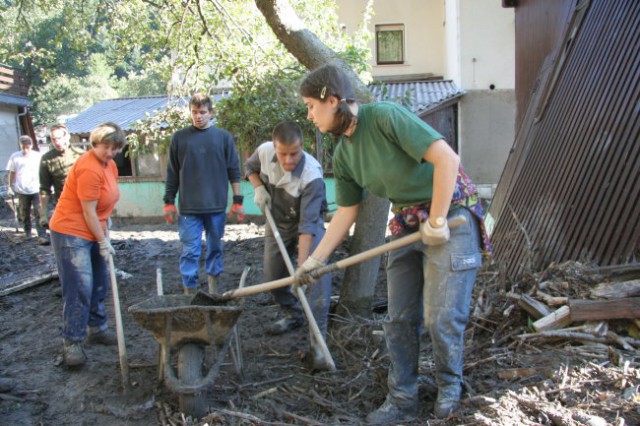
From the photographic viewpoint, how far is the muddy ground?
2805 mm

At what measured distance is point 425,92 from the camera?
15.7 meters

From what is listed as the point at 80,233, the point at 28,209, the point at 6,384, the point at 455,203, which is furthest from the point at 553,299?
the point at 28,209

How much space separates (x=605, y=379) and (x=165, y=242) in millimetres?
8330

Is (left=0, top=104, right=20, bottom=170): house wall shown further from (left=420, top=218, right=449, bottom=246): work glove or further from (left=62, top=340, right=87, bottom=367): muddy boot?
(left=420, top=218, right=449, bottom=246): work glove

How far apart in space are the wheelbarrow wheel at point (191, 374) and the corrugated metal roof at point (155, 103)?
10.4m

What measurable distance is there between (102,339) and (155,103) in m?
15.5

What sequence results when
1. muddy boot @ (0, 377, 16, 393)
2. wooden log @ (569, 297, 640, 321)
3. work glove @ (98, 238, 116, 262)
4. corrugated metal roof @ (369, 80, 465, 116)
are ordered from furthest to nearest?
corrugated metal roof @ (369, 80, 465, 116)
work glove @ (98, 238, 116, 262)
muddy boot @ (0, 377, 16, 393)
wooden log @ (569, 297, 640, 321)

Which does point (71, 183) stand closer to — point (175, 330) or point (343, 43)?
point (175, 330)

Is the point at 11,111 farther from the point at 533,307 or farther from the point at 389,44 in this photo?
the point at 533,307

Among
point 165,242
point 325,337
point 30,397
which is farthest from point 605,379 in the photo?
point 165,242

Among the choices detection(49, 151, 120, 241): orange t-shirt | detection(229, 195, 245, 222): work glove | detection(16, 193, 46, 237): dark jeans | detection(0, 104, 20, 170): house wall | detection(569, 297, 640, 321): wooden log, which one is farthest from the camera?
detection(0, 104, 20, 170): house wall

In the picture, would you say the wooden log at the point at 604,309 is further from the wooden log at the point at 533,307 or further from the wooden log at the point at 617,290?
the wooden log at the point at 533,307

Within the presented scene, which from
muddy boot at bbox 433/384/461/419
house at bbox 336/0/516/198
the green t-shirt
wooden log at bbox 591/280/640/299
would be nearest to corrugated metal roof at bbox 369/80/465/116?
house at bbox 336/0/516/198

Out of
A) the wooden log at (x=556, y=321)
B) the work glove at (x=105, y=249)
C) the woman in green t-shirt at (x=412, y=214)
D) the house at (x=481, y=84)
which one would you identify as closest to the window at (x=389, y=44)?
the house at (x=481, y=84)
